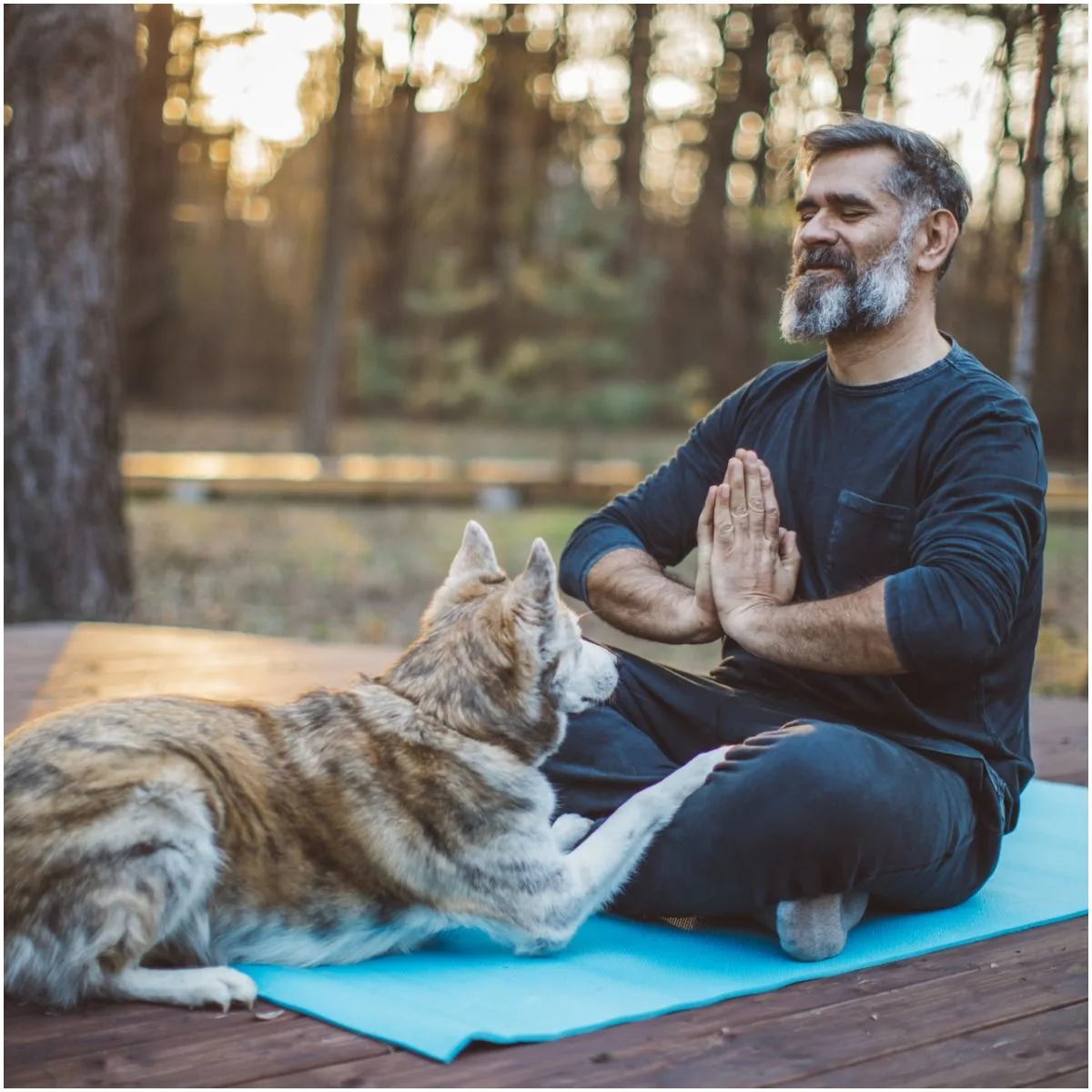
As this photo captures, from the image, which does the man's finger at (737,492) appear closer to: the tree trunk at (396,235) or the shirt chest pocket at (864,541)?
the shirt chest pocket at (864,541)

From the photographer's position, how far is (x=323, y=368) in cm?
1734

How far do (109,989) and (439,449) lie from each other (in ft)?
58.0

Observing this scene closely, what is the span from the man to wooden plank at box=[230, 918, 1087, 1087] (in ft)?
0.64

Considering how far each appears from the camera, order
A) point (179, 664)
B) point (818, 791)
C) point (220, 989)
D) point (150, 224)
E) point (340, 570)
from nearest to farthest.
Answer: point (220, 989), point (818, 791), point (179, 664), point (340, 570), point (150, 224)

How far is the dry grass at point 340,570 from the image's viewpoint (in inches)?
353

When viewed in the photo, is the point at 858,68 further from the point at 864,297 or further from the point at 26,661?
the point at 864,297

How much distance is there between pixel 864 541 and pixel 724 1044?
52.8 inches

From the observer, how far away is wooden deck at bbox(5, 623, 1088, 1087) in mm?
2410

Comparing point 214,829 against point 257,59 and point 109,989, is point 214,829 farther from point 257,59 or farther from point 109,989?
point 257,59

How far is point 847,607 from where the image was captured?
125 inches

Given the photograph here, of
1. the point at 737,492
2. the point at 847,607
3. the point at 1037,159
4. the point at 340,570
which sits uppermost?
the point at 1037,159

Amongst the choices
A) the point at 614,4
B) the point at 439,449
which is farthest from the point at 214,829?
the point at 614,4

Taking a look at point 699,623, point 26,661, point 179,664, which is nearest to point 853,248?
point 699,623

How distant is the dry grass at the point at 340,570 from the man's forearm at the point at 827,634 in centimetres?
481
